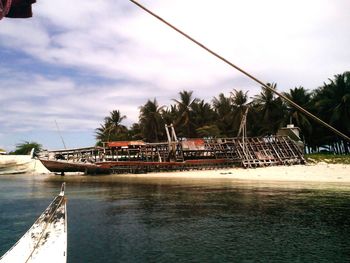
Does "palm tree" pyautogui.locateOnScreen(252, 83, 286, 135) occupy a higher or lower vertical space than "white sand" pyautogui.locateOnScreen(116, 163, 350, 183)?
higher

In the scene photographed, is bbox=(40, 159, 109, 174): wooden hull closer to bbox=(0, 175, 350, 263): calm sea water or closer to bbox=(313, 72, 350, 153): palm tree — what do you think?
bbox=(0, 175, 350, 263): calm sea water

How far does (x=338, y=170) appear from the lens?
3816 cm

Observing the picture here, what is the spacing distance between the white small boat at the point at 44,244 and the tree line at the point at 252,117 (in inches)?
2081

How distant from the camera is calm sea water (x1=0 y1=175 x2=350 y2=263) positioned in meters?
10.8

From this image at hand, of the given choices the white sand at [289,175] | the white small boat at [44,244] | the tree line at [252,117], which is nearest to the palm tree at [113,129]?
the tree line at [252,117]

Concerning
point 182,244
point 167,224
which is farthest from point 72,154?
point 182,244

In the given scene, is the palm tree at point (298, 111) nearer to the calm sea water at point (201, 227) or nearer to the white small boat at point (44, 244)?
the calm sea water at point (201, 227)

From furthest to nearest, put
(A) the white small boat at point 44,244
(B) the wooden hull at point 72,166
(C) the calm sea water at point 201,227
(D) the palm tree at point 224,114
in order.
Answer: (D) the palm tree at point 224,114 < (B) the wooden hull at point 72,166 < (C) the calm sea water at point 201,227 < (A) the white small boat at point 44,244

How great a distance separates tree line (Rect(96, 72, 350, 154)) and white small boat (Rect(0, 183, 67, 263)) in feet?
173

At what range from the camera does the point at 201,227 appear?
14.5 metres

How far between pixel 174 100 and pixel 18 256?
6667cm

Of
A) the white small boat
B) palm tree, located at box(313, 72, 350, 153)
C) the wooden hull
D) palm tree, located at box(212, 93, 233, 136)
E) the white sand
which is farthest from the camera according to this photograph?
palm tree, located at box(212, 93, 233, 136)

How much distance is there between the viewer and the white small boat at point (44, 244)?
25.3 feet

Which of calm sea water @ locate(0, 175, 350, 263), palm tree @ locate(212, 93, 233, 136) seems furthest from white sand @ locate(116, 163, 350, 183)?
palm tree @ locate(212, 93, 233, 136)
